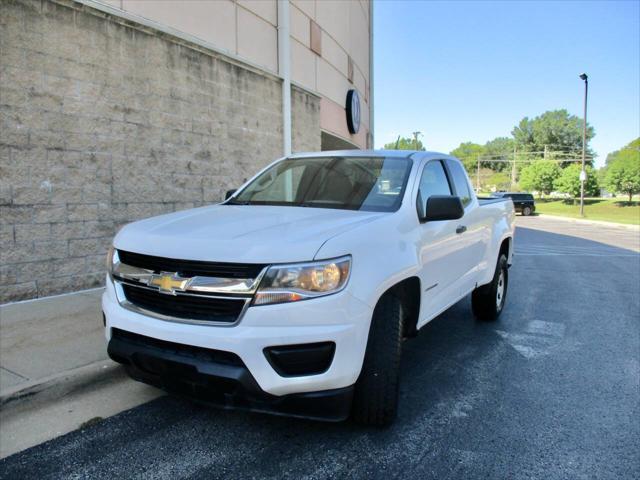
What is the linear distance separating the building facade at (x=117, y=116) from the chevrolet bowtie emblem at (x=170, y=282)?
3.94m

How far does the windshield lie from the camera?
355 centimetres

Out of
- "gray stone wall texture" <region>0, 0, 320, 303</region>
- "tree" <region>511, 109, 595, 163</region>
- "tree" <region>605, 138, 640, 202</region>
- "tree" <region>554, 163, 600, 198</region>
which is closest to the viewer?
"gray stone wall texture" <region>0, 0, 320, 303</region>

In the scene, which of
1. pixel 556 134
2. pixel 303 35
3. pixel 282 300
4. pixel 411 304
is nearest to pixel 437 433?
pixel 411 304

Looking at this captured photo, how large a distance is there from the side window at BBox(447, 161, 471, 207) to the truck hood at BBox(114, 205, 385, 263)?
1.78m

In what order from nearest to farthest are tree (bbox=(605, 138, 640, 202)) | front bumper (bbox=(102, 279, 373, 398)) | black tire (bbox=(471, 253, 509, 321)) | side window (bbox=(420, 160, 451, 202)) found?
1. front bumper (bbox=(102, 279, 373, 398))
2. side window (bbox=(420, 160, 451, 202))
3. black tire (bbox=(471, 253, 509, 321))
4. tree (bbox=(605, 138, 640, 202))

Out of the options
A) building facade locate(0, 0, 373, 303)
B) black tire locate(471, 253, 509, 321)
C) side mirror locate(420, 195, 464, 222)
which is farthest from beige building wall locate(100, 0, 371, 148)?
black tire locate(471, 253, 509, 321)

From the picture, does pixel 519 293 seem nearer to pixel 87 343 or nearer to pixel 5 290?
pixel 87 343

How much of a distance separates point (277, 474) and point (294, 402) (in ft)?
1.40

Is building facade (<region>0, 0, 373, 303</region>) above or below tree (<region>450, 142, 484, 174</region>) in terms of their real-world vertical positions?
below

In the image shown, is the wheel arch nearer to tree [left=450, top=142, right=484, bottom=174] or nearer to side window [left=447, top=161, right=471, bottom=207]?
side window [left=447, top=161, right=471, bottom=207]

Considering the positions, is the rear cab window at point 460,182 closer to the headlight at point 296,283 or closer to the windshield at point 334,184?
the windshield at point 334,184

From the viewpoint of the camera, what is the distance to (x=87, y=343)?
430 cm

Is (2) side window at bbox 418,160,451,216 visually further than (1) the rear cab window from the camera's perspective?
No

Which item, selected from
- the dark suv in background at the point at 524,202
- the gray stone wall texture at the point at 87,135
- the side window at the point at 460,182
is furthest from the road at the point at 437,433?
the dark suv in background at the point at 524,202
